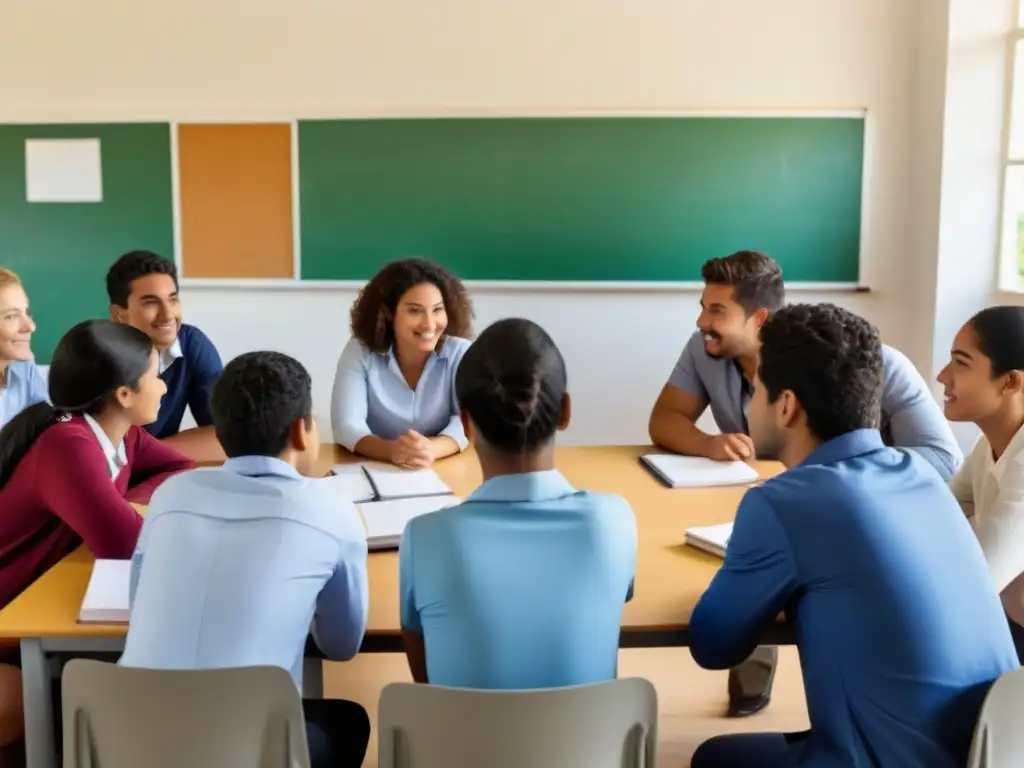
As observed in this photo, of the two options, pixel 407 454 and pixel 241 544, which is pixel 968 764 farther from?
pixel 407 454

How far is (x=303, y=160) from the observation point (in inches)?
160

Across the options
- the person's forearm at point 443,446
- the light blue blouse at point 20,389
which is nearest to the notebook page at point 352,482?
the person's forearm at point 443,446

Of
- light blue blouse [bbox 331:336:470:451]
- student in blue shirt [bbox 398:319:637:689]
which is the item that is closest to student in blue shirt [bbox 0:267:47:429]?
light blue blouse [bbox 331:336:470:451]

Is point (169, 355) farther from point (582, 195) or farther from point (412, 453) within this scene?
point (582, 195)

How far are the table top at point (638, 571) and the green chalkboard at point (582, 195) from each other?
5.55 ft

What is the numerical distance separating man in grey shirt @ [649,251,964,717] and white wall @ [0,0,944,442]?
1181mm

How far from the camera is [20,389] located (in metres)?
2.83

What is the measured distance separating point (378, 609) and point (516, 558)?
0.37 metres

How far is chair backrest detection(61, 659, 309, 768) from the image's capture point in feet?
4.30

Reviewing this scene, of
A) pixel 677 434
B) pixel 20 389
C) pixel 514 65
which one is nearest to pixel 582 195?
pixel 514 65

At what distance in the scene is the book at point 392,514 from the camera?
1.93 meters

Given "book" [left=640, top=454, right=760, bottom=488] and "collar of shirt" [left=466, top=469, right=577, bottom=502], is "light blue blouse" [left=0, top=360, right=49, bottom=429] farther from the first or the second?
"collar of shirt" [left=466, top=469, right=577, bottom=502]

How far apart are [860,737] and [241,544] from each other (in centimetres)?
93

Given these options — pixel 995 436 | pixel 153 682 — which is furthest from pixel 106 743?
pixel 995 436
